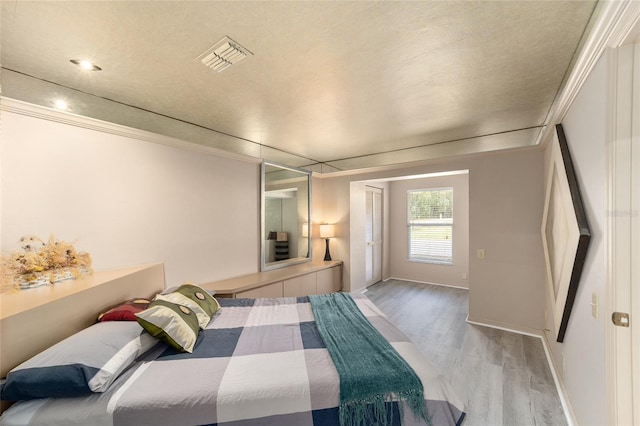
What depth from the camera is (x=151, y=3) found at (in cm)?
132

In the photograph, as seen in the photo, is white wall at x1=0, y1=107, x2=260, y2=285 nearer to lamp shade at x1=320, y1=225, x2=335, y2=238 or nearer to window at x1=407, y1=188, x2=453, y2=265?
lamp shade at x1=320, y1=225, x2=335, y2=238

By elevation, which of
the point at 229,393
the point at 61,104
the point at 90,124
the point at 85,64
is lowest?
the point at 229,393

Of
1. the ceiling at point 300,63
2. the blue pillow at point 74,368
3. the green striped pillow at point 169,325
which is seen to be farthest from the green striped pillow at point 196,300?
the ceiling at point 300,63

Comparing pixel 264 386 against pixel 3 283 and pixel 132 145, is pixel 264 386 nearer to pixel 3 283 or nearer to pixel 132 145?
pixel 3 283

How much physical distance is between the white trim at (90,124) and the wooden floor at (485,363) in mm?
3635

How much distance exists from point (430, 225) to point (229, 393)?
5.47 metres

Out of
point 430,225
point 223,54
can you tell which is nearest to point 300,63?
point 223,54

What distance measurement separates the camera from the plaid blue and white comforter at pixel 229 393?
43.5 inches

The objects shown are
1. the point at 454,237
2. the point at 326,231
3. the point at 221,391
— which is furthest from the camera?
the point at 454,237

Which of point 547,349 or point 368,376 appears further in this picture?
point 547,349

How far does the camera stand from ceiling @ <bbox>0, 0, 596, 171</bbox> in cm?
139

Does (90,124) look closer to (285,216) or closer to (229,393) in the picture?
(229,393)

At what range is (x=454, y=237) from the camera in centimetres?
539

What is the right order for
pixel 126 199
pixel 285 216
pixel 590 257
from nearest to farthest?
pixel 590 257 → pixel 126 199 → pixel 285 216
